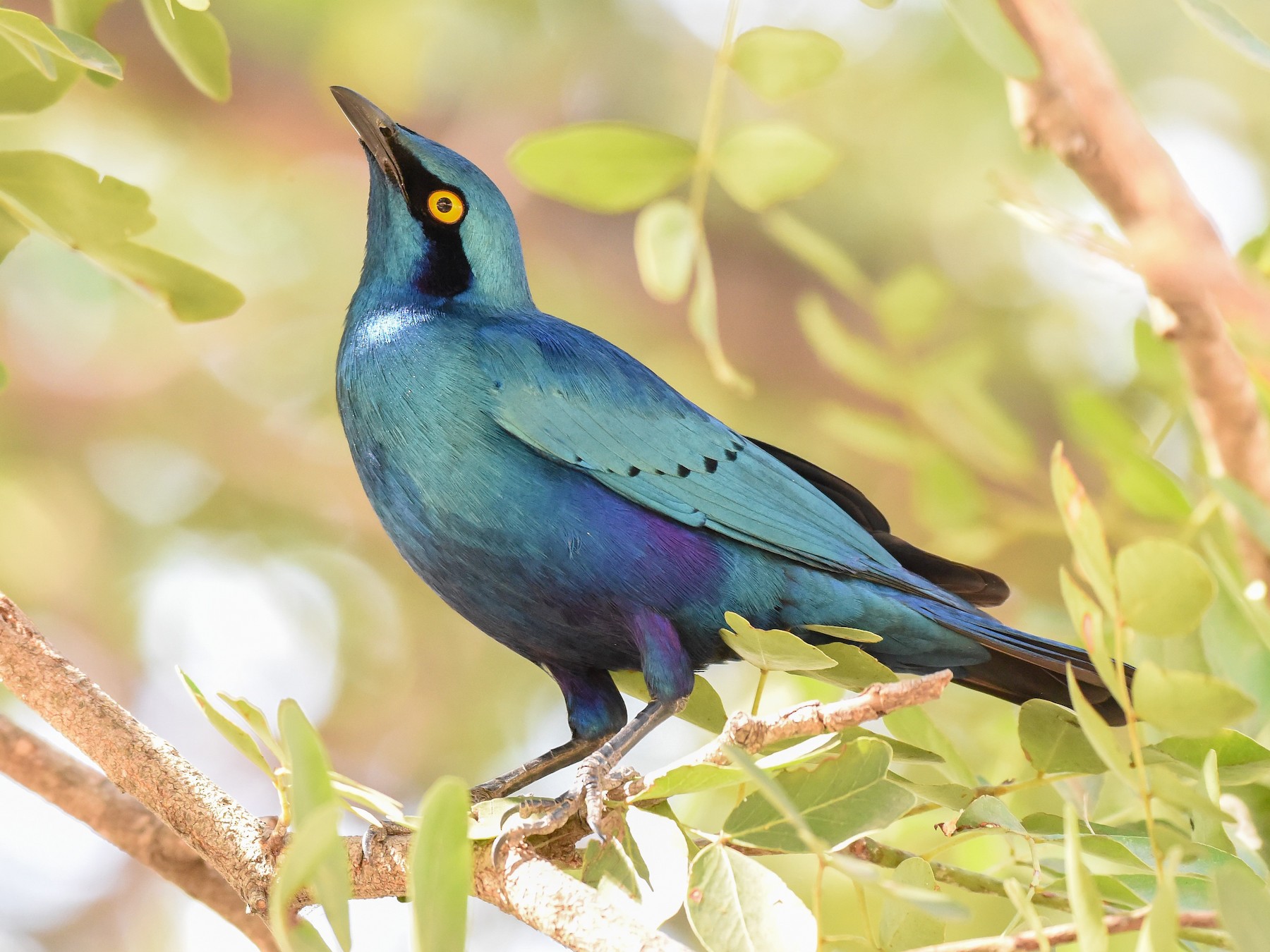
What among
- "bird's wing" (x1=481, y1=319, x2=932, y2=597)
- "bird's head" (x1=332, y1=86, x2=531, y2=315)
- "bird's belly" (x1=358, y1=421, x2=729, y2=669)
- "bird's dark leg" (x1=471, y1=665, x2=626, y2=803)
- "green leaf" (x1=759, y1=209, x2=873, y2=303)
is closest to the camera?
"bird's belly" (x1=358, y1=421, x2=729, y2=669)

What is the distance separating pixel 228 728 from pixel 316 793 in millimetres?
558

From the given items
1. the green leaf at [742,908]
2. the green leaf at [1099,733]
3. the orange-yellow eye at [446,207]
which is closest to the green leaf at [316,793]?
the green leaf at [742,908]

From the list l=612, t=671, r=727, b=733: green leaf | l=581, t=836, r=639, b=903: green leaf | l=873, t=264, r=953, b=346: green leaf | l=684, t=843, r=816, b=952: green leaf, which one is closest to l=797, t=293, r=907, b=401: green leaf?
l=873, t=264, r=953, b=346: green leaf

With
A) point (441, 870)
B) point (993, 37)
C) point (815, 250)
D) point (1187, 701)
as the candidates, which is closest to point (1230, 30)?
point (993, 37)

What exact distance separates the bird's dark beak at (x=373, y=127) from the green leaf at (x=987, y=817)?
95.1 inches

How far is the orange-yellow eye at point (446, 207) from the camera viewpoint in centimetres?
369

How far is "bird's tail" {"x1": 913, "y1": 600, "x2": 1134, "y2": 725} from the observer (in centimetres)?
288

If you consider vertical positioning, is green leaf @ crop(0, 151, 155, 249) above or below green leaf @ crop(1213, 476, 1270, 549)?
above

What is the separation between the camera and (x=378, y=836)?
2639 millimetres

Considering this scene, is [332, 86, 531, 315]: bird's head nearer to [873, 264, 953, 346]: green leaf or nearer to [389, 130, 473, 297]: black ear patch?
[389, 130, 473, 297]: black ear patch

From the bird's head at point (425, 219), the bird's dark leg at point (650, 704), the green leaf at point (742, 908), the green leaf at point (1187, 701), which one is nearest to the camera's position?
the green leaf at point (1187, 701)

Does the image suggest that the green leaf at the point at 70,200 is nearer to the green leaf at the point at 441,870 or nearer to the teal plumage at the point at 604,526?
the teal plumage at the point at 604,526

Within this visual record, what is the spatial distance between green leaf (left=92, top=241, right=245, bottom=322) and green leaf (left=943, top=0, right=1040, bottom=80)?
1559 millimetres

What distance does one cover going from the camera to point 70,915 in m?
6.71
